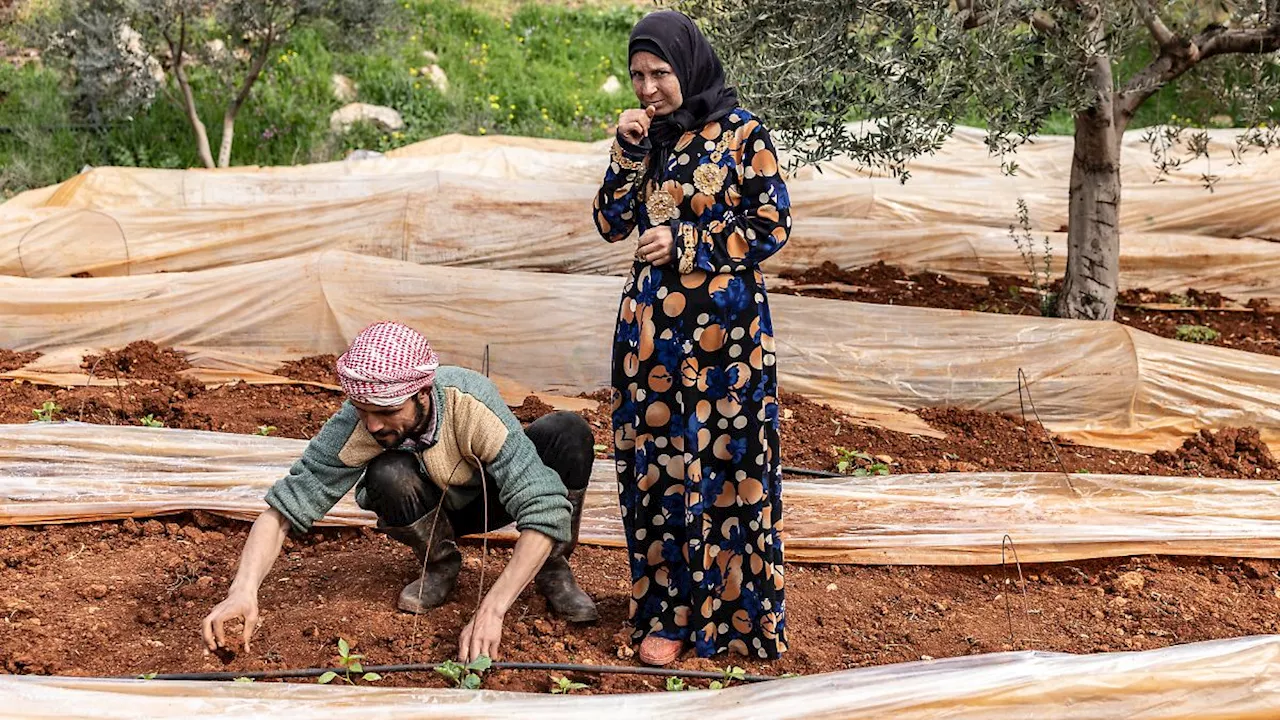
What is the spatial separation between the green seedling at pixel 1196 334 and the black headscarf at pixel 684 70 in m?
4.13

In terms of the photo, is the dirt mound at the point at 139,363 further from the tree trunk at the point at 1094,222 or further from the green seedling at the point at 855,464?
the tree trunk at the point at 1094,222

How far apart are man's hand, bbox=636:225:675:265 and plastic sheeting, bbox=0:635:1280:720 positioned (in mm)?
987

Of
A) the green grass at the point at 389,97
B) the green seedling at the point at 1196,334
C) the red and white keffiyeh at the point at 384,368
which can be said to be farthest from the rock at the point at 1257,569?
the green grass at the point at 389,97

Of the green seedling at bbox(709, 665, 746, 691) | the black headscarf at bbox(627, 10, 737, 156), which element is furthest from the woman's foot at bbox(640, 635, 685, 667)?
the black headscarf at bbox(627, 10, 737, 156)

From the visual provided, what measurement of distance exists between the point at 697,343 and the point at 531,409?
2402mm

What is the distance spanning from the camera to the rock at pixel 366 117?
442 inches

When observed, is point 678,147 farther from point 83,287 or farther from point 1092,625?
point 83,287

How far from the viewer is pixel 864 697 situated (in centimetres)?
264

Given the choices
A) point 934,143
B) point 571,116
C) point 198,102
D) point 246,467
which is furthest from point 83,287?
point 571,116

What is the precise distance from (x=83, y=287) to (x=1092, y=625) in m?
4.72

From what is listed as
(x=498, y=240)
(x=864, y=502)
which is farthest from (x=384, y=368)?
(x=498, y=240)

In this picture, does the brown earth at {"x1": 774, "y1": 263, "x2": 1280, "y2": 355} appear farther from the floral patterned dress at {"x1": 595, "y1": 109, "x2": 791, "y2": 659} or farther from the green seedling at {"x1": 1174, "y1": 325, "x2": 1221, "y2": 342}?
the floral patterned dress at {"x1": 595, "y1": 109, "x2": 791, "y2": 659}

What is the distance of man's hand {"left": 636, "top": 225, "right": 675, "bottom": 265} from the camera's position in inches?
114

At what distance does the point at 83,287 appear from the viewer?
5.92 metres
